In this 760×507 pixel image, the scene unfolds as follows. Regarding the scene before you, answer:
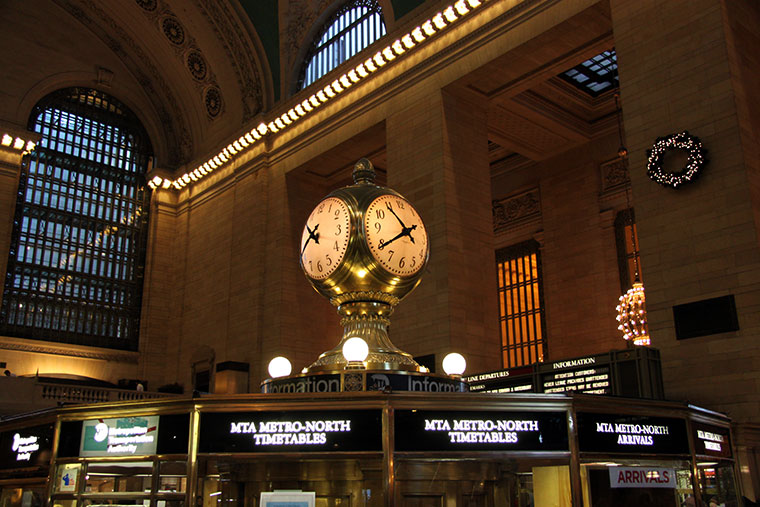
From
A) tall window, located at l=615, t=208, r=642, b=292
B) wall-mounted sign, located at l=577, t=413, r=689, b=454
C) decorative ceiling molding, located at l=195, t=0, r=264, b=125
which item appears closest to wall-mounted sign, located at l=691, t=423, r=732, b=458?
wall-mounted sign, located at l=577, t=413, r=689, b=454

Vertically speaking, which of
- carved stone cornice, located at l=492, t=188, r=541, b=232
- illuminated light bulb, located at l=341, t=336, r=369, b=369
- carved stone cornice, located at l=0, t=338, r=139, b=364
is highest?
carved stone cornice, located at l=492, t=188, r=541, b=232

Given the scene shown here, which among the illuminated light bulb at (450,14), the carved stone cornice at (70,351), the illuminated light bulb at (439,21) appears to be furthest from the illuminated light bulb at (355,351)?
the carved stone cornice at (70,351)

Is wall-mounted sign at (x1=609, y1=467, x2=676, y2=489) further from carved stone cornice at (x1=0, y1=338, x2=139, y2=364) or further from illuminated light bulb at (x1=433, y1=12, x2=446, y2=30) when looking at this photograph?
carved stone cornice at (x1=0, y1=338, x2=139, y2=364)

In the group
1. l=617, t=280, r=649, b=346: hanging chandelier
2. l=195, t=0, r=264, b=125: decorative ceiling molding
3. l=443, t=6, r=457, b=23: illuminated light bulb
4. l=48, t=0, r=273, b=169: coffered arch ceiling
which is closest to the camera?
l=617, t=280, r=649, b=346: hanging chandelier

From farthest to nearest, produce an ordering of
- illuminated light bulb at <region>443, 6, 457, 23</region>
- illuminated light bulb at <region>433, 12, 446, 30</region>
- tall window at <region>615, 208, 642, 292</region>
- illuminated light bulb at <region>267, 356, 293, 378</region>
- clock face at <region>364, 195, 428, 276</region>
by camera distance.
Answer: tall window at <region>615, 208, 642, 292</region>, illuminated light bulb at <region>433, 12, 446, 30</region>, illuminated light bulb at <region>443, 6, 457, 23</region>, illuminated light bulb at <region>267, 356, 293, 378</region>, clock face at <region>364, 195, 428, 276</region>

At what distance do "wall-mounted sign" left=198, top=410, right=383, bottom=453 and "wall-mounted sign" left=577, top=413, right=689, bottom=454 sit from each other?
2.88 feet

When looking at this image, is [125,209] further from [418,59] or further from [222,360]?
[418,59]

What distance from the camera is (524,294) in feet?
72.4

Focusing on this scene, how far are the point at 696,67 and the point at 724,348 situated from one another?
181 inches

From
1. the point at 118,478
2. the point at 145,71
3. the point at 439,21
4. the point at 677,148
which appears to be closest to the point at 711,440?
the point at 118,478

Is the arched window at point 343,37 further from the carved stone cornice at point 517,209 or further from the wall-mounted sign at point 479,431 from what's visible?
the wall-mounted sign at point 479,431

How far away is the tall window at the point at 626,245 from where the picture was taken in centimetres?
1911

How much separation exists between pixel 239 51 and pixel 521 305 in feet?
38.4

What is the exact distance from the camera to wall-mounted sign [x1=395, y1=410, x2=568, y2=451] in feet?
9.18
